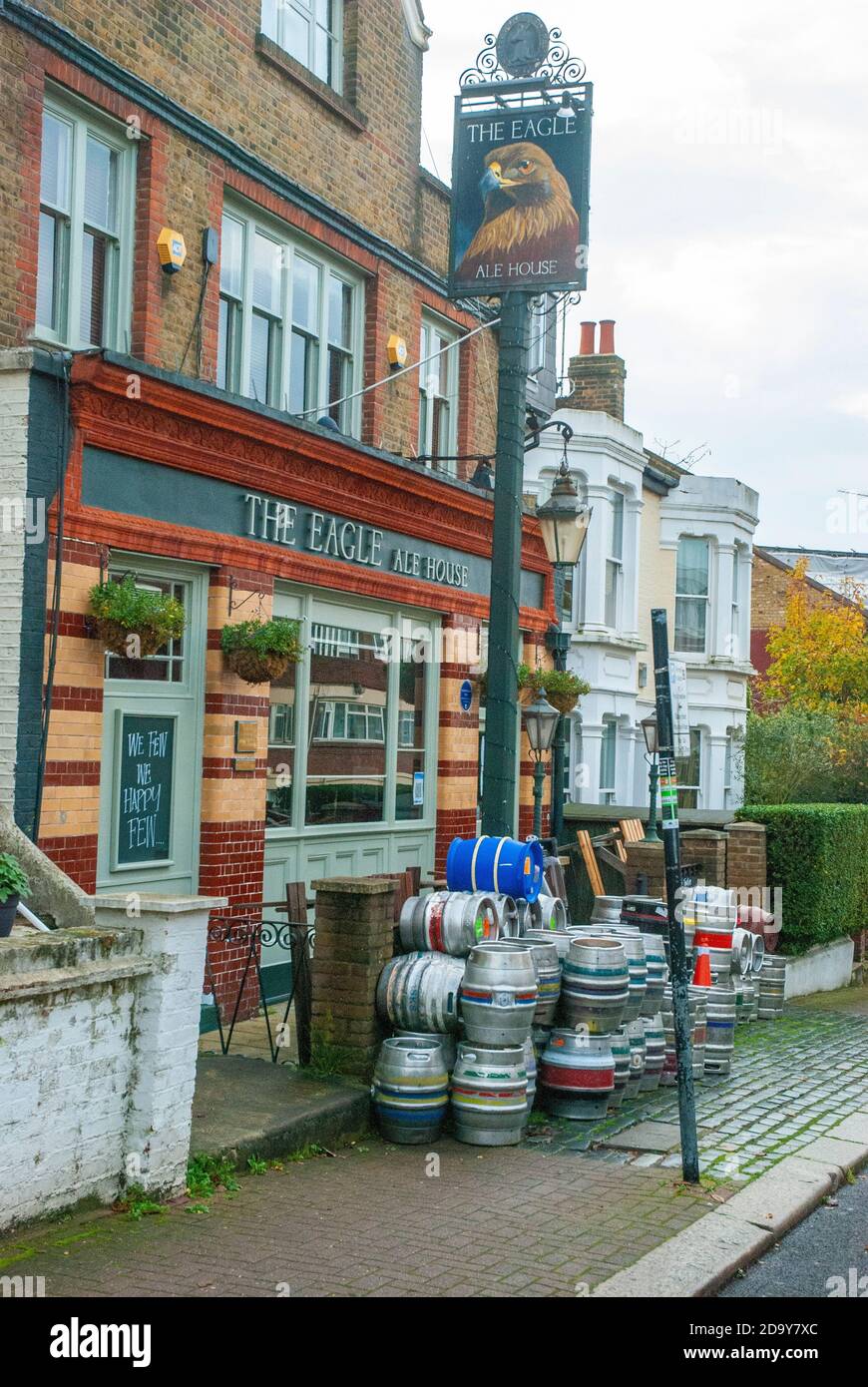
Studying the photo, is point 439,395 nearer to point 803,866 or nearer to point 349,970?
point 803,866

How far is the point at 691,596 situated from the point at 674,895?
18.7 m

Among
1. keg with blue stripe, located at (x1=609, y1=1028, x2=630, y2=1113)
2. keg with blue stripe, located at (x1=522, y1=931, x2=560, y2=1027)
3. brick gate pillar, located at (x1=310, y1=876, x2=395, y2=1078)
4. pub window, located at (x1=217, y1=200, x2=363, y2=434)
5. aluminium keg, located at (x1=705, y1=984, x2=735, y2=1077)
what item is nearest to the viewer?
brick gate pillar, located at (x1=310, y1=876, x2=395, y2=1078)

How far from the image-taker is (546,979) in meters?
8.38

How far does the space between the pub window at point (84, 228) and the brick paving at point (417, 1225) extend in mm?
5732

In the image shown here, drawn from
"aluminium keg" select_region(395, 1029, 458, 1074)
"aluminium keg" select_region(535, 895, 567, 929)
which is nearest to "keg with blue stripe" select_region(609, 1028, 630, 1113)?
"aluminium keg" select_region(535, 895, 567, 929)

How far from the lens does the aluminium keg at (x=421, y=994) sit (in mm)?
7977

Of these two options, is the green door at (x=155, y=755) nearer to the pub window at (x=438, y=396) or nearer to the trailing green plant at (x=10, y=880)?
the trailing green plant at (x=10, y=880)

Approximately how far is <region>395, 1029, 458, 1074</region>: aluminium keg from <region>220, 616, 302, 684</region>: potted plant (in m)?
3.13

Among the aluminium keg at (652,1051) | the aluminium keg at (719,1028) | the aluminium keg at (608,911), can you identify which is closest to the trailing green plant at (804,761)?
the aluminium keg at (608,911)

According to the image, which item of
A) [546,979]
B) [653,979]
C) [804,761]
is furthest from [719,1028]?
[804,761]

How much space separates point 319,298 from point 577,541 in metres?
3.13

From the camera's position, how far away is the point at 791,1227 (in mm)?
6941

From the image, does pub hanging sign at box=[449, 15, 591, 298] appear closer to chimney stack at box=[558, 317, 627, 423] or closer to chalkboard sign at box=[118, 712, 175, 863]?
chalkboard sign at box=[118, 712, 175, 863]

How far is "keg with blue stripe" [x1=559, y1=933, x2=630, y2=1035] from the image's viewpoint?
845 centimetres
